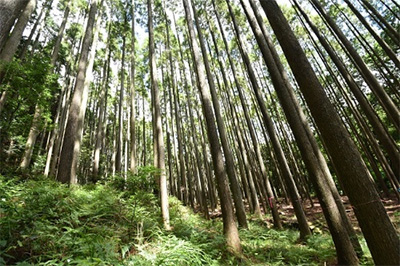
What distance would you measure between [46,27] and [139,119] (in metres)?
12.5

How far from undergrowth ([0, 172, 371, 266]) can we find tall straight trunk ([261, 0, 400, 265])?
2.37 meters

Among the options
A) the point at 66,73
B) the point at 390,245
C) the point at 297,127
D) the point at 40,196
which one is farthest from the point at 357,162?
the point at 66,73

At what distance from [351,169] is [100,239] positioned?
361cm

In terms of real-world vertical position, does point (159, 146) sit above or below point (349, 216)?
above

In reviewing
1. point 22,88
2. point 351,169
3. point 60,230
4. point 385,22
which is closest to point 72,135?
point 22,88

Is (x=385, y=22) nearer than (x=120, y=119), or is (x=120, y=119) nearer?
(x=385, y=22)

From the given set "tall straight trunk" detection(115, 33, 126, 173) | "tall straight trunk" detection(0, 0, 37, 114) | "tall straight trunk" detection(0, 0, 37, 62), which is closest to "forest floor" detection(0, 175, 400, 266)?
"tall straight trunk" detection(0, 0, 37, 114)

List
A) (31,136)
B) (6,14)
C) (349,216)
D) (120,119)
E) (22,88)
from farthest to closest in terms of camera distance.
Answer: (120,119) < (349,216) < (31,136) < (22,88) < (6,14)

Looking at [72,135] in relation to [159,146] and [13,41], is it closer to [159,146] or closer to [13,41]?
[159,146]

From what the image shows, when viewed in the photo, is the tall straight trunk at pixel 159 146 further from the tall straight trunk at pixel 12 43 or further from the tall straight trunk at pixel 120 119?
the tall straight trunk at pixel 120 119

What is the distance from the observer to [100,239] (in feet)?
10.0

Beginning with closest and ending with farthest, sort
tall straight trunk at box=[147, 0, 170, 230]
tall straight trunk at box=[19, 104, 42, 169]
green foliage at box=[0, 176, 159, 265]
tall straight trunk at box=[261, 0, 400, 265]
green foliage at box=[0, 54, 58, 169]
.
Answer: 1. tall straight trunk at box=[261, 0, 400, 265]
2. green foliage at box=[0, 176, 159, 265]
3. tall straight trunk at box=[147, 0, 170, 230]
4. green foliage at box=[0, 54, 58, 169]
5. tall straight trunk at box=[19, 104, 42, 169]

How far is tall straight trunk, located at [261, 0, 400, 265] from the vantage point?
194cm

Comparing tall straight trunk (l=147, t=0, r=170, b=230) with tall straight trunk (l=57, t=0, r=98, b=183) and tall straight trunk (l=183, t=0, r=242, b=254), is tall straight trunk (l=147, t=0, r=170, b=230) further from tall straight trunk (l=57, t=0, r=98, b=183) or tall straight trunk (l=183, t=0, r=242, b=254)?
tall straight trunk (l=57, t=0, r=98, b=183)
